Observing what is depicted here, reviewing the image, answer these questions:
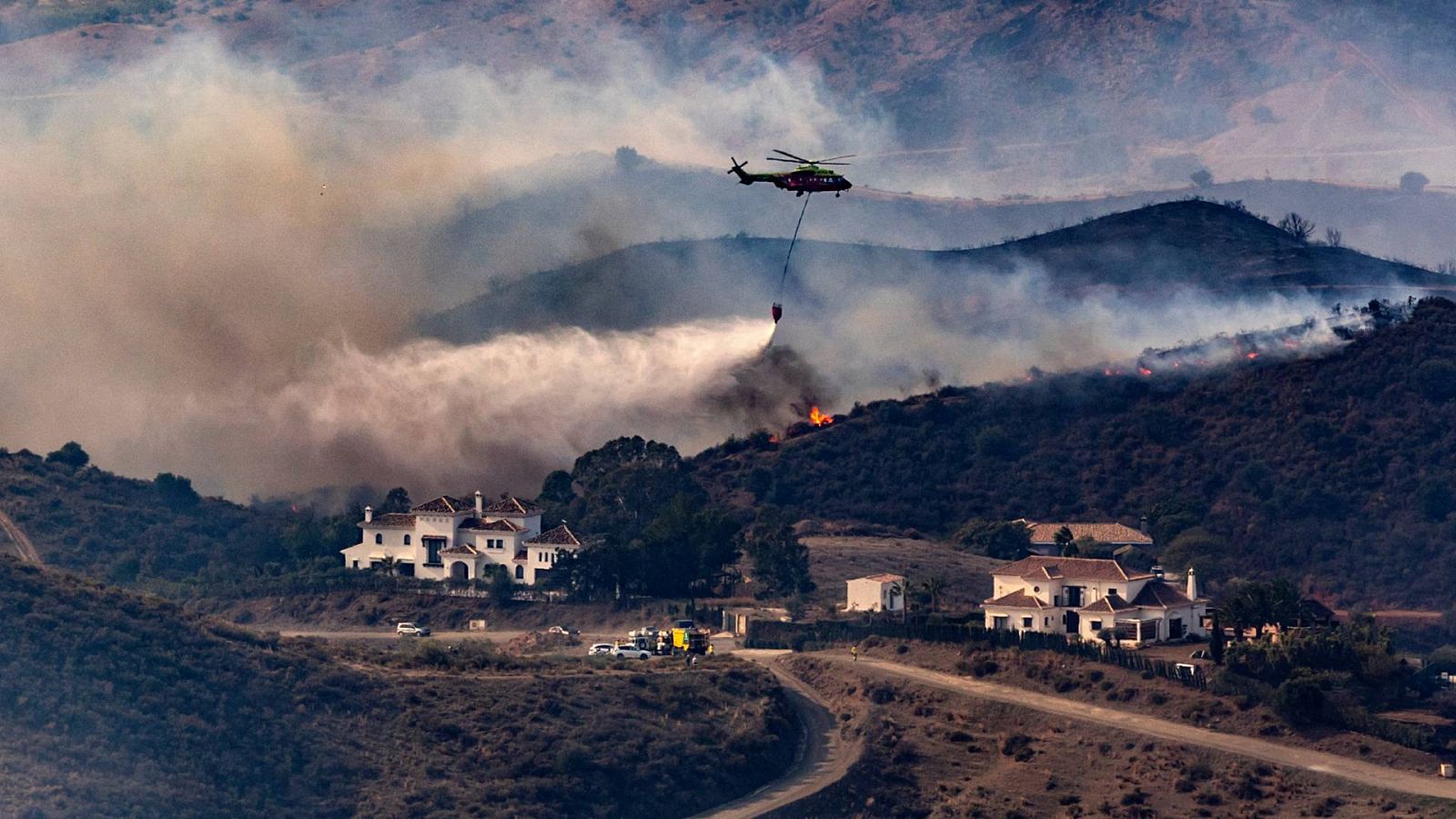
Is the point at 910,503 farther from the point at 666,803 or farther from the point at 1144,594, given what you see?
the point at 666,803

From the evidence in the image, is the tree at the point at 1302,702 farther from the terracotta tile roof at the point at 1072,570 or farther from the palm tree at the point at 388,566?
the palm tree at the point at 388,566

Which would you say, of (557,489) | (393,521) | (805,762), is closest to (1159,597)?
(805,762)

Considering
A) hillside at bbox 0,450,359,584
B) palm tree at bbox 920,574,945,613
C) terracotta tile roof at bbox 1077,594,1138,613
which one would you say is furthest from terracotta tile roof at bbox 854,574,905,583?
hillside at bbox 0,450,359,584

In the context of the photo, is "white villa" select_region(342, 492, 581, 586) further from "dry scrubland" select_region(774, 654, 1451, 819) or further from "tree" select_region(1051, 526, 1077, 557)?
"dry scrubland" select_region(774, 654, 1451, 819)

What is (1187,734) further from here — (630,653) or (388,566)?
(388,566)

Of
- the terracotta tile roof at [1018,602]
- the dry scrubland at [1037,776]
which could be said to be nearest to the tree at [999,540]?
the terracotta tile roof at [1018,602]
